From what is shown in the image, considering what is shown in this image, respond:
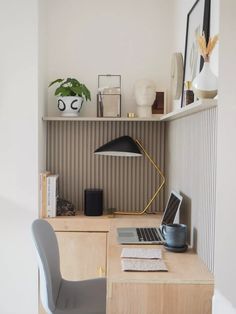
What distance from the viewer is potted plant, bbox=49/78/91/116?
291cm

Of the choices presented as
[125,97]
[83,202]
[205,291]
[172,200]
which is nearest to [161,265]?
[205,291]

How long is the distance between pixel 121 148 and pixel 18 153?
0.72 metres

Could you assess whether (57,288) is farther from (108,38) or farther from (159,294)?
(108,38)

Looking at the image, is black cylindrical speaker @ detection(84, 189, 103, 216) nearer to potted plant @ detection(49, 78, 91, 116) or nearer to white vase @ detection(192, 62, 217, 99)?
potted plant @ detection(49, 78, 91, 116)

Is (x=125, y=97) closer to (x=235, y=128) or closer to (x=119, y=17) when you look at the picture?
(x=119, y=17)

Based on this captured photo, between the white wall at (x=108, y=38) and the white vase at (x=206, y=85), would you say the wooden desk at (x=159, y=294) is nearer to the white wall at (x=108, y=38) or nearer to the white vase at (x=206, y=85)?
the white vase at (x=206, y=85)

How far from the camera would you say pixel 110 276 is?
164cm

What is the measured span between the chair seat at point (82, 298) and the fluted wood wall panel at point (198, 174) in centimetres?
55

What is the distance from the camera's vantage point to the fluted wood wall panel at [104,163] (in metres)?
3.11

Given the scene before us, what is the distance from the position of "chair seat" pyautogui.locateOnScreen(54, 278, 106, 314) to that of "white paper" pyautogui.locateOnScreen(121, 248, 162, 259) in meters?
0.29

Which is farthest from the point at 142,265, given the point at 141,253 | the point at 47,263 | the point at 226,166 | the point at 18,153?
the point at 18,153

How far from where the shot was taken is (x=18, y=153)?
2820mm

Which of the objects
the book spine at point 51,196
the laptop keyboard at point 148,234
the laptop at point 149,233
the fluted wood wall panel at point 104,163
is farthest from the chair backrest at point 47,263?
the fluted wood wall panel at point 104,163

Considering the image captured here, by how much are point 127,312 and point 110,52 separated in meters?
2.07
